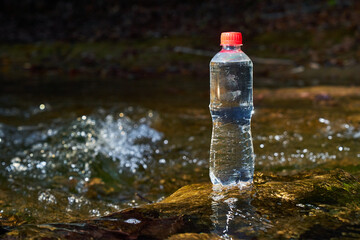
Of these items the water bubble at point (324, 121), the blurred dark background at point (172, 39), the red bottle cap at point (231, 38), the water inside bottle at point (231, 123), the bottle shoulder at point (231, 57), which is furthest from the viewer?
the blurred dark background at point (172, 39)

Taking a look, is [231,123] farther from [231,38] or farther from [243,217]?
[243,217]

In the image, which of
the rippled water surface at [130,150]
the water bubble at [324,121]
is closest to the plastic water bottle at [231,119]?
the rippled water surface at [130,150]

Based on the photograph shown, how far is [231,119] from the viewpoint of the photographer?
267 cm

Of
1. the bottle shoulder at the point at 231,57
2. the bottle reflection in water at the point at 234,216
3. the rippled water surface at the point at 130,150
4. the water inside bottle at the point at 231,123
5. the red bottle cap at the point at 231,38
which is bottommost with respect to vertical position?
the rippled water surface at the point at 130,150

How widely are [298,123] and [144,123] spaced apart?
1.53 m

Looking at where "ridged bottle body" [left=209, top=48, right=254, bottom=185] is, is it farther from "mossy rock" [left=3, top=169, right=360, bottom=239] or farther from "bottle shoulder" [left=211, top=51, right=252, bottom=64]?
"mossy rock" [left=3, top=169, right=360, bottom=239]

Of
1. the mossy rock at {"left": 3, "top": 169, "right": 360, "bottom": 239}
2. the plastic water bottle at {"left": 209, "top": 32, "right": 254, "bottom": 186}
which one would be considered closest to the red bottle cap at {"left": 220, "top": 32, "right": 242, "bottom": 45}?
the plastic water bottle at {"left": 209, "top": 32, "right": 254, "bottom": 186}

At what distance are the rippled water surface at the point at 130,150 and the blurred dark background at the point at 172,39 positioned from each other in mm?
2918

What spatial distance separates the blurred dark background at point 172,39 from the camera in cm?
948

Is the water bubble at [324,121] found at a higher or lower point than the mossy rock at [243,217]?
lower

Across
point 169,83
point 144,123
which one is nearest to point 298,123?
point 144,123

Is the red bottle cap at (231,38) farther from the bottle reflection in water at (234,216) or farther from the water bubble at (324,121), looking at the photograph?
the water bubble at (324,121)

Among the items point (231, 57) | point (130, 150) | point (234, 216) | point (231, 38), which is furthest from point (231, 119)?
point (130, 150)

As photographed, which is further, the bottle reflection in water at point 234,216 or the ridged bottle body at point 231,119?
the ridged bottle body at point 231,119
